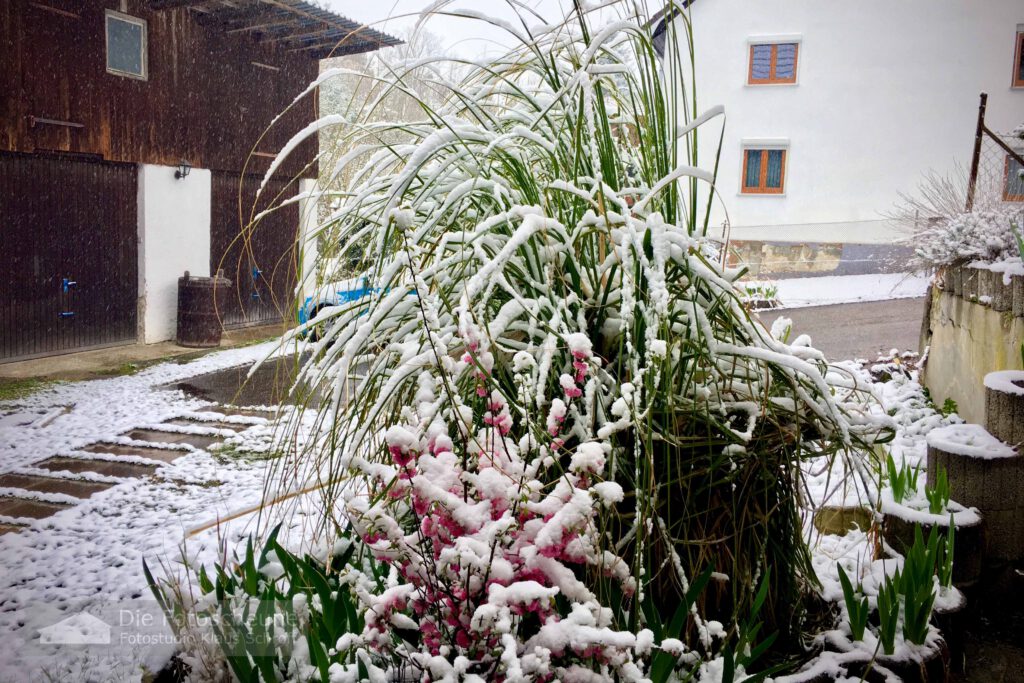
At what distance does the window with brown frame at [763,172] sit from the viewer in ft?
31.4

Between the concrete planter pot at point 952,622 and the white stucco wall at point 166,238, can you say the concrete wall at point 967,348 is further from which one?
the white stucco wall at point 166,238

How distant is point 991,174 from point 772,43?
5.74 m

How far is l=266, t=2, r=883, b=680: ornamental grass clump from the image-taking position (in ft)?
2.53

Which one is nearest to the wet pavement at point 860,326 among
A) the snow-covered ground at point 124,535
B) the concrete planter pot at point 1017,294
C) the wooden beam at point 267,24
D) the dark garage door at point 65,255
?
the snow-covered ground at point 124,535

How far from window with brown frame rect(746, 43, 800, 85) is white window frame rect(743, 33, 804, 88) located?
13 mm

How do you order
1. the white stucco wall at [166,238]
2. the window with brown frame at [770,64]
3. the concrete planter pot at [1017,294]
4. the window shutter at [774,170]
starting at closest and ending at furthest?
the concrete planter pot at [1017,294]
the white stucco wall at [166,238]
the window with brown frame at [770,64]
the window shutter at [774,170]

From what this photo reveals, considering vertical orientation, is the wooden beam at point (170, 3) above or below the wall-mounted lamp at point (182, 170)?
above

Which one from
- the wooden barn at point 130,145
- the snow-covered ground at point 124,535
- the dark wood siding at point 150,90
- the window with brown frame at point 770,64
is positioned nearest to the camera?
the snow-covered ground at point 124,535

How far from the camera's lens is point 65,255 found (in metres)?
4.82

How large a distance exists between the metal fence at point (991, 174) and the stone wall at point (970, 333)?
2.03 ft

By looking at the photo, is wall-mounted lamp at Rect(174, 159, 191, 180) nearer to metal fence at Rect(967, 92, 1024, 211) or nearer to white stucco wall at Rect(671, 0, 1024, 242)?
metal fence at Rect(967, 92, 1024, 211)

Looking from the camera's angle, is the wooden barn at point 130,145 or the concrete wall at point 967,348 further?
the wooden barn at point 130,145

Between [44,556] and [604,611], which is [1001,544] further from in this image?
[44,556]

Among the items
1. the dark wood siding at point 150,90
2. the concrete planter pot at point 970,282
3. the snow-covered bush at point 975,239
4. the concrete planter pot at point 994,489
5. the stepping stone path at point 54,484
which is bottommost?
the stepping stone path at point 54,484
